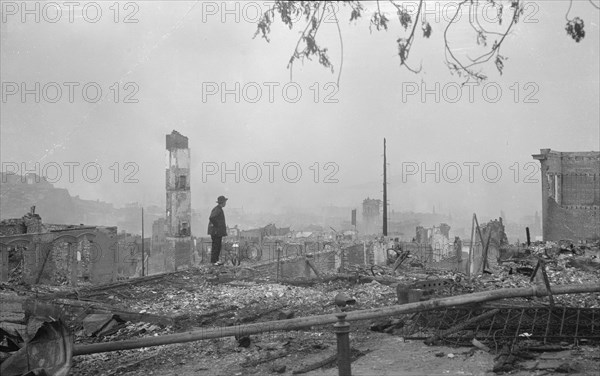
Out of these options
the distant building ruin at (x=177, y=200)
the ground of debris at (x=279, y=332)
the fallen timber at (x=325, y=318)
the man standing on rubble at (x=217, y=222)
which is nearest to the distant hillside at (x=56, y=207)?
the distant building ruin at (x=177, y=200)

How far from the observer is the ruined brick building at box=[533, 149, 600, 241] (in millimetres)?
27989

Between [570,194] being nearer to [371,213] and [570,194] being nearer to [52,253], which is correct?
[52,253]

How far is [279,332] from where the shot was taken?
23.5 ft

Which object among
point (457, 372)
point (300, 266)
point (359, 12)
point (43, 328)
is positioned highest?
point (359, 12)

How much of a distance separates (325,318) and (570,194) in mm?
28348

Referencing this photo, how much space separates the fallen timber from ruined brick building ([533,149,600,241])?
1039 inches

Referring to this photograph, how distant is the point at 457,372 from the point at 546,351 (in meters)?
1.14

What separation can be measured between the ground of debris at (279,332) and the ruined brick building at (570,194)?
56.4ft

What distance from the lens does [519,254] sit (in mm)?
16750

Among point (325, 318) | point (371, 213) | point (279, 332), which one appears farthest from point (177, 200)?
point (371, 213)

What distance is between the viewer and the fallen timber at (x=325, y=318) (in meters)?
4.61

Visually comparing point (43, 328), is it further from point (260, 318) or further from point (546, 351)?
point (546, 351)

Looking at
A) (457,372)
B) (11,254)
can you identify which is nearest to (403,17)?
(457,372)

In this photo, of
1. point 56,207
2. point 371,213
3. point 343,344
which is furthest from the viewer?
point 56,207
